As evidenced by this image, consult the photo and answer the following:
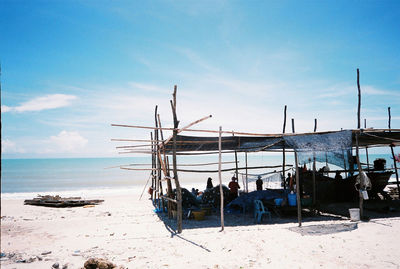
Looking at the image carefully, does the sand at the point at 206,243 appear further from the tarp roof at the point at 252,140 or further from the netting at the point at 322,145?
the tarp roof at the point at 252,140

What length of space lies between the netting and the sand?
1995mm

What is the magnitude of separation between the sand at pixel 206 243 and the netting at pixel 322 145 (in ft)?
6.55

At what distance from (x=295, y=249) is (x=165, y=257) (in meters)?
2.74

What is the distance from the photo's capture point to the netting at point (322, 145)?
27.0ft

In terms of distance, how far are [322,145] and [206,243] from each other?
14.9 ft

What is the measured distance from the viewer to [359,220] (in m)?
8.45

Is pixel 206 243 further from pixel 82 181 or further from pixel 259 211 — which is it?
pixel 82 181

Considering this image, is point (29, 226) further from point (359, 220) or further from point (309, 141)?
point (359, 220)

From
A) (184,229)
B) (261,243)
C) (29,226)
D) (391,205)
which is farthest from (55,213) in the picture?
(391,205)

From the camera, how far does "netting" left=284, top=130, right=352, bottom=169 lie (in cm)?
824

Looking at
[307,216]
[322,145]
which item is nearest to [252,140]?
[322,145]

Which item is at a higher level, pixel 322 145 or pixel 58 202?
pixel 322 145

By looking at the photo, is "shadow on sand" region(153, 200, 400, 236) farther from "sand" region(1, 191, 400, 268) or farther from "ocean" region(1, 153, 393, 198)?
"ocean" region(1, 153, 393, 198)

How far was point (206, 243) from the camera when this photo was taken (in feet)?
21.2
